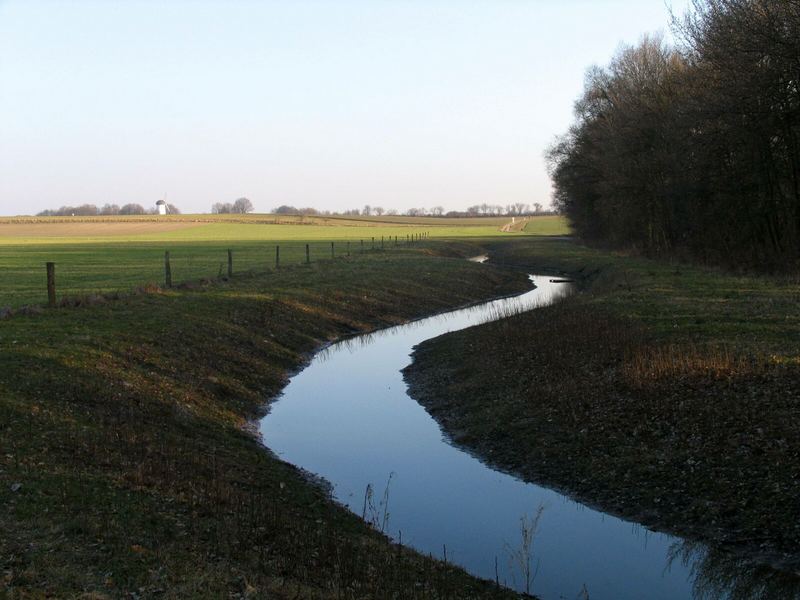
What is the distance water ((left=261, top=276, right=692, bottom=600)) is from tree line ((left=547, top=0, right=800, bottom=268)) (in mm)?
16697

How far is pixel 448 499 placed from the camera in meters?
13.3

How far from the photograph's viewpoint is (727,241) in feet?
136

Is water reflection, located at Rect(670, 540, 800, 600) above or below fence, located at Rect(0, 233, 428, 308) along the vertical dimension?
below

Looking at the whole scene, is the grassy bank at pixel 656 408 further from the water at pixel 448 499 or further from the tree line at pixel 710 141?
the tree line at pixel 710 141

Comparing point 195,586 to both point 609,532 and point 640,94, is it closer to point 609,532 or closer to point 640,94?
point 609,532

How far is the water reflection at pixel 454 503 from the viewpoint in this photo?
10.2 metres

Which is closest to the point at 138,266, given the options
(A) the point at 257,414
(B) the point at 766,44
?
(A) the point at 257,414

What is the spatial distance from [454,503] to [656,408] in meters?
4.61

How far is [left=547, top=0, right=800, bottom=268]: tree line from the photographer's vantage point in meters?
25.8

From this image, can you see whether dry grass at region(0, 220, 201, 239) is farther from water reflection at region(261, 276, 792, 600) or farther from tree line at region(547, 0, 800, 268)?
water reflection at region(261, 276, 792, 600)

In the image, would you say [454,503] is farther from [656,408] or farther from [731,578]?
[731,578]

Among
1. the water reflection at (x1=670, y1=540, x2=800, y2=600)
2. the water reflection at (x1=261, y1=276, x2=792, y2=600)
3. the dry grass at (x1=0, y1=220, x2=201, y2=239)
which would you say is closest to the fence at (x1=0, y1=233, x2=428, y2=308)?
the water reflection at (x1=261, y1=276, x2=792, y2=600)

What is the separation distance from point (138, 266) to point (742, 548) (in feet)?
155

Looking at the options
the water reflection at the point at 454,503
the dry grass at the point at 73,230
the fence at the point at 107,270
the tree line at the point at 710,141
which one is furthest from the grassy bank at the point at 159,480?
the dry grass at the point at 73,230
